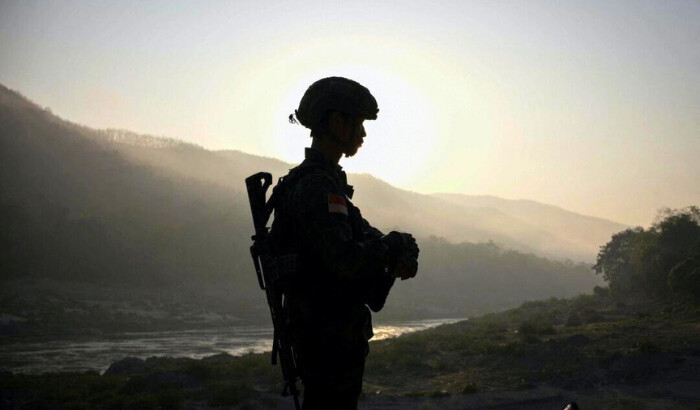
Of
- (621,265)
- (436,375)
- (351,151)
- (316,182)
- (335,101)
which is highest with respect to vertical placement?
(621,265)

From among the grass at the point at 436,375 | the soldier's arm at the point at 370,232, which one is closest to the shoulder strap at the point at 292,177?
the soldier's arm at the point at 370,232

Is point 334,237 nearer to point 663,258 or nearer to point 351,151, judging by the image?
point 351,151

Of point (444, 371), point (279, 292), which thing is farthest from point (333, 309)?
point (444, 371)

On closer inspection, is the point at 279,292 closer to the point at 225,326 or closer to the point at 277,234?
the point at 277,234

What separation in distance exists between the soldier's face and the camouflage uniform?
29cm

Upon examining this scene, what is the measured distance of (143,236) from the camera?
10800 cm

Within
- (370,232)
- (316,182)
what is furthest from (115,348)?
(316,182)

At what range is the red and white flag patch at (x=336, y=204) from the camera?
3.35 meters

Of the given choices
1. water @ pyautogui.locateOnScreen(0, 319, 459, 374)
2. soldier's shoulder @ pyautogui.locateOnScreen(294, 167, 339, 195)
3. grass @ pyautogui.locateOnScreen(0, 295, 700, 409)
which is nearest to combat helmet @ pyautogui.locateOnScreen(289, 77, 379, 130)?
soldier's shoulder @ pyautogui.locateOnScreen(294, 167, 339, 195)

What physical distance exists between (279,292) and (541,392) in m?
16.3

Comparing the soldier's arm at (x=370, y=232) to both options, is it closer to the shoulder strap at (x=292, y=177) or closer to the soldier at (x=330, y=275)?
the soldier at (x=330, y=275)

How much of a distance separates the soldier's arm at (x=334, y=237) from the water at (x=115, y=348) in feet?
118

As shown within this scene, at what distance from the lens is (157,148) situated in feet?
535

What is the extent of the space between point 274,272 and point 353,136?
103 cm
